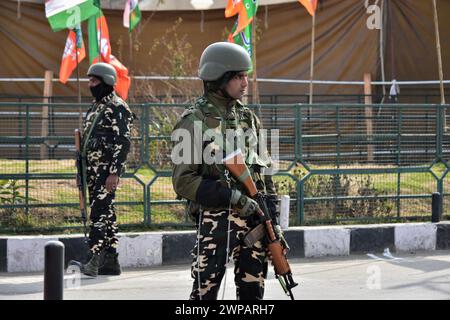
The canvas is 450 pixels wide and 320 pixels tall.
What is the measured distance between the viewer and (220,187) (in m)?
5.12

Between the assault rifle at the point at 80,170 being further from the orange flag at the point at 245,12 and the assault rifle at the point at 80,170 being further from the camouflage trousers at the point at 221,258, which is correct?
the orange flag at the point at 245,12

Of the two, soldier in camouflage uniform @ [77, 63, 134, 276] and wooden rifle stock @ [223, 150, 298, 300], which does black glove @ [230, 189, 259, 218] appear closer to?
wooden rifle stock @ [223, 150, 298, 300]

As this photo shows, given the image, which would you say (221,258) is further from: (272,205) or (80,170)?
(80,170)

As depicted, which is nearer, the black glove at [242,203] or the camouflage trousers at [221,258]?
the black glove at [242,203]

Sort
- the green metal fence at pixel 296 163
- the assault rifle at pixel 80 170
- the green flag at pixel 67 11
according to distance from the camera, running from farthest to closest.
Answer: the green flag at pixel 67 11
the green metal fence at pixel 296 163
the assault rifle at pixel 80 170

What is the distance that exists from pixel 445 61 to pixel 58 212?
33.5 feet

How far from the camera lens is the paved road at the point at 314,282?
25.4 ft

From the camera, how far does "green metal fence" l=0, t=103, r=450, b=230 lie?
32.5 ft

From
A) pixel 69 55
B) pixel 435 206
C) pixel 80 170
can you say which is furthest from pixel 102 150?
pixel 69 55

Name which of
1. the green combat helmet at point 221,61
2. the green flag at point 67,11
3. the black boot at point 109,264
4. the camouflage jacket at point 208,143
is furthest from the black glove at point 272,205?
the green flag at point 67,11

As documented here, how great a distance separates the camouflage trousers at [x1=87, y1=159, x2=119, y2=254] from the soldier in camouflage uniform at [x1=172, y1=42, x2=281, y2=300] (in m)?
3.33

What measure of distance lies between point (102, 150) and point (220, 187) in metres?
3.63

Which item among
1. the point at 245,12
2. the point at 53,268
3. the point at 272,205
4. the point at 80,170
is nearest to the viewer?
the point at 53,268

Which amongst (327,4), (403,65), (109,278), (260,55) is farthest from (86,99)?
(109,278)
